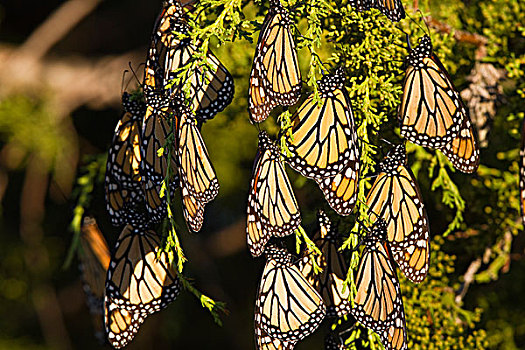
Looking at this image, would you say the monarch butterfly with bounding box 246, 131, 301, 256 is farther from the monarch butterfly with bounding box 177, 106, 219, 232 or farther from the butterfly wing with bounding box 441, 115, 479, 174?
the butterfly wing with bounding box 441, 115, 479, 174

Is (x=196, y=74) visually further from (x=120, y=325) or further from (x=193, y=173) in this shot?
(x=120, y=325)

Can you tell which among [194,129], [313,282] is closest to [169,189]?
[194,129]

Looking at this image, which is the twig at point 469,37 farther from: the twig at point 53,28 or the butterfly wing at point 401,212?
the twig at point 53,28

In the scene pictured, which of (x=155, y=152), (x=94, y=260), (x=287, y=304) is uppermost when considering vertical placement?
(x=155, y=152)

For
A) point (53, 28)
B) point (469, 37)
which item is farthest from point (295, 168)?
point (53, 28)

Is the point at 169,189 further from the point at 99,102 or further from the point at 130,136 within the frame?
the point at 99,102

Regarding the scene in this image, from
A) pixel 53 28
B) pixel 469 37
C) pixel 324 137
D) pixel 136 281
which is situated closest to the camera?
pixel 324 137

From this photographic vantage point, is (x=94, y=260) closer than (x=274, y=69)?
No
